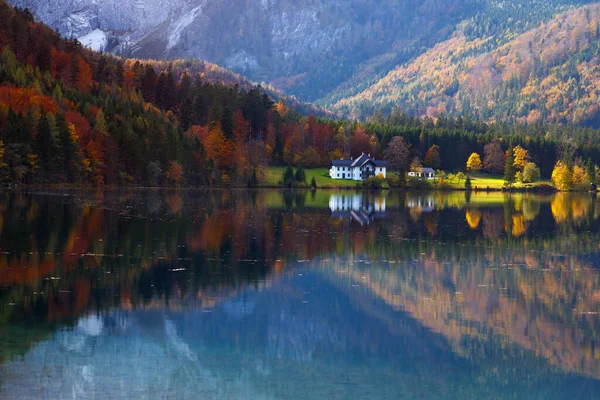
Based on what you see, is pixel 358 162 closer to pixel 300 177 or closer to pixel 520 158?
pixel 300 177

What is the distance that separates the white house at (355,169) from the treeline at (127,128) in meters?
5.60

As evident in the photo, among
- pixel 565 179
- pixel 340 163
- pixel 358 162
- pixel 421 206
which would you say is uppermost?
pixel 358 162

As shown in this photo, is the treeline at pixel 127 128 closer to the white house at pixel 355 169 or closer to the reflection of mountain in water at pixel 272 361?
the white house at pixel 355 169

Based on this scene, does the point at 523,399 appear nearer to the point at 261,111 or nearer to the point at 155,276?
the point at 155,276

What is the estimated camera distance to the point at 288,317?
25719 mm

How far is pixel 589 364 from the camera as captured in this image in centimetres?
2130

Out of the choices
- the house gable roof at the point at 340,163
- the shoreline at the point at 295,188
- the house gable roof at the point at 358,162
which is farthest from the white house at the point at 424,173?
the shoreline at the point at 295,188

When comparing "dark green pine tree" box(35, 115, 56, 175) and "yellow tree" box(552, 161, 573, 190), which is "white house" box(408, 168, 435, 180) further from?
"dark green pine tree" box(35, 115, 56, 175)

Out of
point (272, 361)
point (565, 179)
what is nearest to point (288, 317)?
point (272, 361)

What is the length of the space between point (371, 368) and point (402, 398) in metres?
2.37

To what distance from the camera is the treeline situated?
101 meters

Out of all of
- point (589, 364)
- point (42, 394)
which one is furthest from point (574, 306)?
point (42, 394)

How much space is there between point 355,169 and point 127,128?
7117 cm

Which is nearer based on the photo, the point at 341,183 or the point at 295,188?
the point at 295,188
